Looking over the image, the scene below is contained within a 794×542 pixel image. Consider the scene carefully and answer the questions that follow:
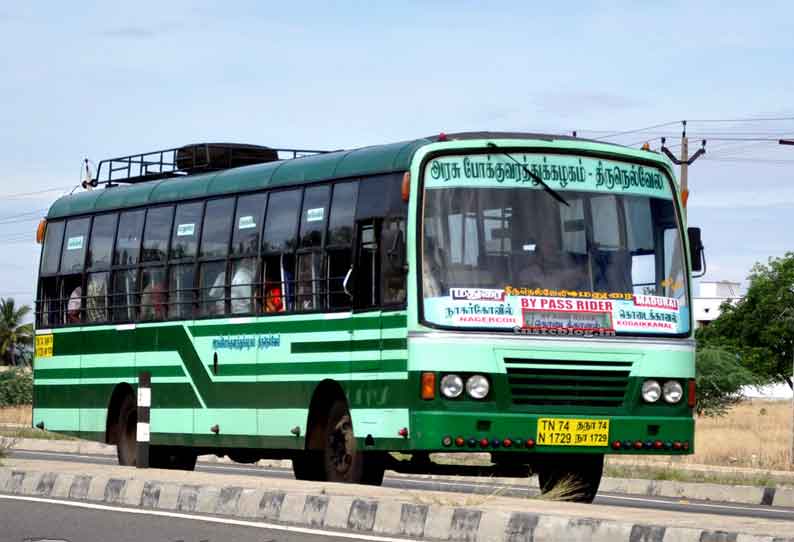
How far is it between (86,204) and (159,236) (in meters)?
2.41

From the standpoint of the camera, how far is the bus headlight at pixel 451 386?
1578 cm

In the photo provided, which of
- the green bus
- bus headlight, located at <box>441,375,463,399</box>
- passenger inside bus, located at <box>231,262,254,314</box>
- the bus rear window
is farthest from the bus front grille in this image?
the bus rear window

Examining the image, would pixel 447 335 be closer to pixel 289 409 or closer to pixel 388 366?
pixel 388 366

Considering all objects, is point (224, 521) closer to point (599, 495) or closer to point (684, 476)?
point (599, 495)

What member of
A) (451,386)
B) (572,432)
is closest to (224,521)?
(451,386)

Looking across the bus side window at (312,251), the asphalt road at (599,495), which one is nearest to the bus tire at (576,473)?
the asphalt road at (599,495)

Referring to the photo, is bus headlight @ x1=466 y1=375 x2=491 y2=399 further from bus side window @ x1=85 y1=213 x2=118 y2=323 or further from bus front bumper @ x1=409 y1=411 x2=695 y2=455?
bus side window @ x1=85 y1=213 x2=118 y2=323

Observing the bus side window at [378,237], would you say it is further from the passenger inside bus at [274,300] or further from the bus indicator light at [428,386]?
the passenger inside bus at [274,300]

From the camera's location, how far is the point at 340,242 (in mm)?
17516

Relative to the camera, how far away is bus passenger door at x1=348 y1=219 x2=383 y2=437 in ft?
54.5

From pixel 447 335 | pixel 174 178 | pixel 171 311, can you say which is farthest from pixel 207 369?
pixel 447 335

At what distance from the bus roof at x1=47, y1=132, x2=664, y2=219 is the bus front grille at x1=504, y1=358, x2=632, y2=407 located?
81.9 inches

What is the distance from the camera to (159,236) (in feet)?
69.7

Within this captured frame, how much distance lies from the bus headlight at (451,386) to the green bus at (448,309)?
17mm
